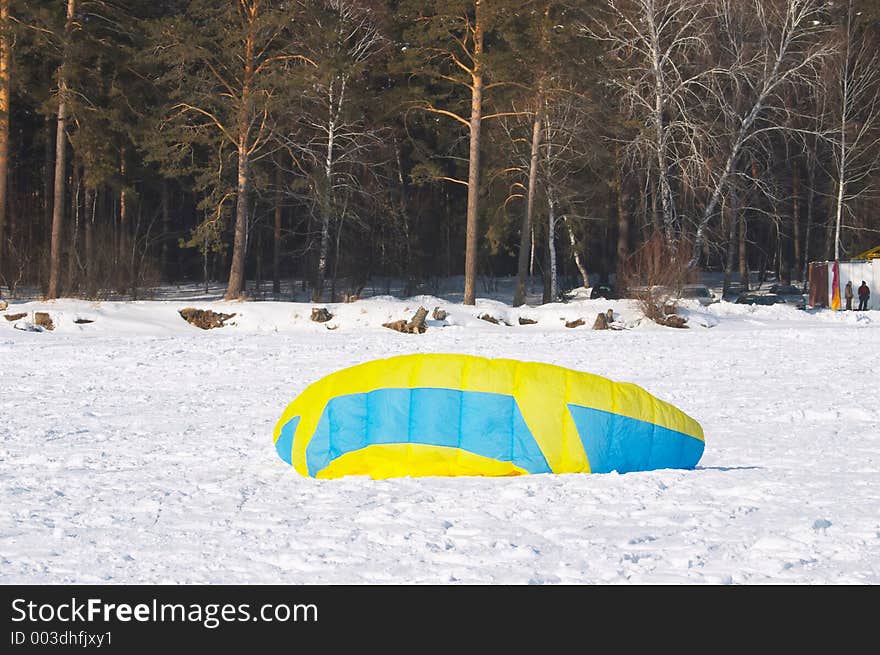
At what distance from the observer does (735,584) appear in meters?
5.81

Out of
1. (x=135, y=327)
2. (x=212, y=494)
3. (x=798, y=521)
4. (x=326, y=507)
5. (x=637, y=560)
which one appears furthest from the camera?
(x=135, y=327)

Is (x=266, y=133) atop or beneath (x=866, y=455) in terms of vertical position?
atop

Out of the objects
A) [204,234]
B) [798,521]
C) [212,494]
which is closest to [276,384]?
[212,494]

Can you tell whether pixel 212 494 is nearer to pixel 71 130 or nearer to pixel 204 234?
pixel 204 234

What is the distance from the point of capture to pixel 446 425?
8953 mm

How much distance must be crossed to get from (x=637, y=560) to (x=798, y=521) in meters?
1.58

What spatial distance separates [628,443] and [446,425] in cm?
163

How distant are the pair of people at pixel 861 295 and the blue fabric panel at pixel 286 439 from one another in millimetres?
27199

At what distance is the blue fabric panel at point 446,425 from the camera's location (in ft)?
29.3

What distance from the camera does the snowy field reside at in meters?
6.18

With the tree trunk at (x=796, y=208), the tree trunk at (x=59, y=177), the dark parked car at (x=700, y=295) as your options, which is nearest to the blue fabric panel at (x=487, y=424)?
the tree trunk at (x=59, y=177)

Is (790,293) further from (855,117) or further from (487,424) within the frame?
(487,424)

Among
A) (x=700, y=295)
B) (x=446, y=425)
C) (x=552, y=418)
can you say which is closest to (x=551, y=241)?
(x=700, y=295)
